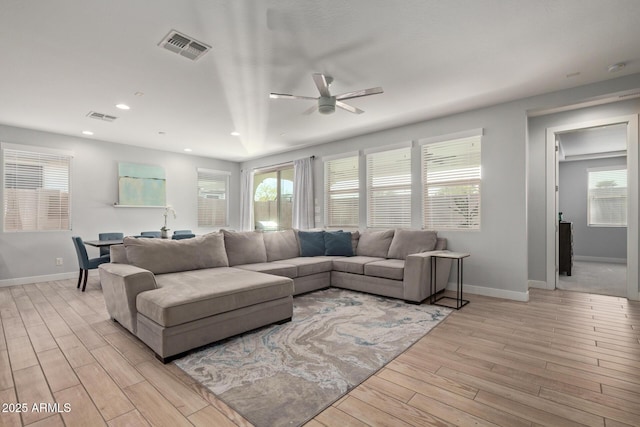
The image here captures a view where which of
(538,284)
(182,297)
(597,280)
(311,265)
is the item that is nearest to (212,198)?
(311,265)

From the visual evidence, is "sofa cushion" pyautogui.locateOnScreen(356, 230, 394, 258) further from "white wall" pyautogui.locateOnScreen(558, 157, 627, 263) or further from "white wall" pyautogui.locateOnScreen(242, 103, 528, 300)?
"white wall" pyautogui.locateOnScreen(558, 157, 627, 263)

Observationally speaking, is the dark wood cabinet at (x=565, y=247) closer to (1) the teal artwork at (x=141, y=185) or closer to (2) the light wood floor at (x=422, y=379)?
(2) the light wood floor at (x=422, y=379)

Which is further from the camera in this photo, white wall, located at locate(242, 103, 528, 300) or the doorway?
the doorway

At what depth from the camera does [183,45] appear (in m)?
2.65

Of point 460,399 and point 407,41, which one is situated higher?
point 407,41

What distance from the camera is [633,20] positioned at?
2.38 meters

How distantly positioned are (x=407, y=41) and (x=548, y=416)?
287cm

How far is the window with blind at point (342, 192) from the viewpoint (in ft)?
19.1

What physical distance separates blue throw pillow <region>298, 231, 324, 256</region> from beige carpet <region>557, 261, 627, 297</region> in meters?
3.78

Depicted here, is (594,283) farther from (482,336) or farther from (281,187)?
(281,187)

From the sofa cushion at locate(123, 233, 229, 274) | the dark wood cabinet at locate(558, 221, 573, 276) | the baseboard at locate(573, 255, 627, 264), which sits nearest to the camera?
the sofa cushion at locate(123, 233, 229, 274)

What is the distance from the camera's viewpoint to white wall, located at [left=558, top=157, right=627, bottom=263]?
7.25 metres

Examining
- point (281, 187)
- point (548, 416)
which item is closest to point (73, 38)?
point (548, 416)

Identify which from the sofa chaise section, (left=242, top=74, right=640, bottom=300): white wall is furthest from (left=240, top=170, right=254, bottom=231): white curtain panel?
(left=242, top=74, right=640, bottom=300): white wall
